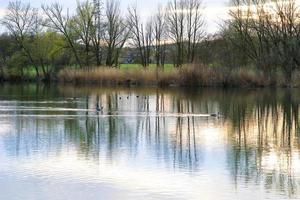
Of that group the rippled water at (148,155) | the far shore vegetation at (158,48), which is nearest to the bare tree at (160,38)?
the far shore vegetation at (158,48)

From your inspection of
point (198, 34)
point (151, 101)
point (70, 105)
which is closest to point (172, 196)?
point (70, 105)

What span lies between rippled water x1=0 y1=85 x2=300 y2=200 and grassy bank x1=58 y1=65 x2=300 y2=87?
2108 cm

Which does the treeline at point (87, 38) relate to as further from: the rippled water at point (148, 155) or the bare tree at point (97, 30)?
the rippled water at point (148, 155)

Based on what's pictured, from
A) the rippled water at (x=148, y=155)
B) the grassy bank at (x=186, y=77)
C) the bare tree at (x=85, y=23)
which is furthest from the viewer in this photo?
the bare tree at (x=85, y=23)

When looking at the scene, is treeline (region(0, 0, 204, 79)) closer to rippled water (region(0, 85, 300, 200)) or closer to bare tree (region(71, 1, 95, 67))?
bare tree (region(71, 1, 95, 67))

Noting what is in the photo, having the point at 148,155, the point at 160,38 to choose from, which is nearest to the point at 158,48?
the point at 160,38

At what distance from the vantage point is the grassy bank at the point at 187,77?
4234 cm

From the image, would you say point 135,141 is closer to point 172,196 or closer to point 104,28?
point 172,196

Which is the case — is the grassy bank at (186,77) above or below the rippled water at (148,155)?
above

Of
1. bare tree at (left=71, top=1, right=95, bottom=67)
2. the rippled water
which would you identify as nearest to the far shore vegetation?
bare tree at (left=71, top=1, right=95, bottom=67)

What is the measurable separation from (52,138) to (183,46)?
4306 cm

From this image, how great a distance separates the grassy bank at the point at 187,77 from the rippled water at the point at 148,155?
69.2 feet

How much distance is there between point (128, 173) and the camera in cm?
1020

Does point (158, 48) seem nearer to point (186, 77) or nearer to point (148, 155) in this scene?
point (186, 77)
